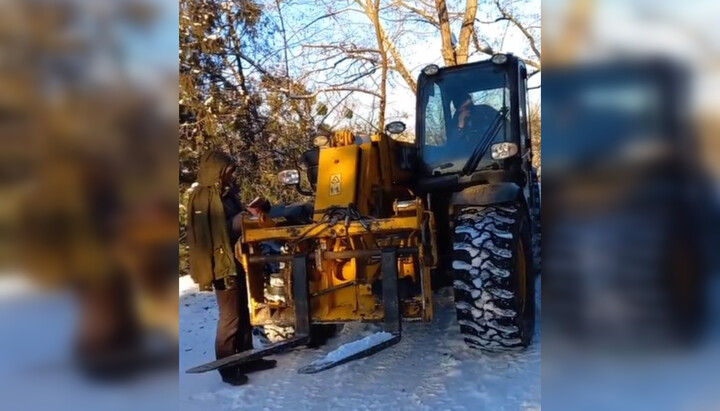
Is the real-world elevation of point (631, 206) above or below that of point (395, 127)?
below

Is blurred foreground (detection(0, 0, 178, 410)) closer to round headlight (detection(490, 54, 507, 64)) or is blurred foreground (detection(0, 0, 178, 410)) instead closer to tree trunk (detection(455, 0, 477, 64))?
round headlight (detection(490, 54, 507, 64))

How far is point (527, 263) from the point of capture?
5.00 meters

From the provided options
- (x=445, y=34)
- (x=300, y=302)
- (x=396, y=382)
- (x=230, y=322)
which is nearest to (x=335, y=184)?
(x=300, y=302)

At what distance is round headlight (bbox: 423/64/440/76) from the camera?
595 centimetres

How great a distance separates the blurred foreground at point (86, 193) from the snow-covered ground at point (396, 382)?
2.98 meters

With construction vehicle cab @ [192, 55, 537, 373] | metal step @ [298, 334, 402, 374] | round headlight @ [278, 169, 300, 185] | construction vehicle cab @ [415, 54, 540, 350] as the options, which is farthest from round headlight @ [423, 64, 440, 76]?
metal step @ [298, 334, 402, 374]

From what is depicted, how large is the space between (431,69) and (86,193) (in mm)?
5080

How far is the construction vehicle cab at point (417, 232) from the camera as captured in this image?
4344 millimetres

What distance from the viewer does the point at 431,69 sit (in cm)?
599

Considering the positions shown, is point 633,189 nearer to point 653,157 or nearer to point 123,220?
point 653,157

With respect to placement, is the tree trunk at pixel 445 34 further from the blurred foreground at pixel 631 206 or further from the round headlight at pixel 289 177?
the blurred foreground at pixel 631 206

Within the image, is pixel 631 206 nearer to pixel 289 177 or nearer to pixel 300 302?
pixel 300 302

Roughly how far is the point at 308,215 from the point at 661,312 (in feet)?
15.0

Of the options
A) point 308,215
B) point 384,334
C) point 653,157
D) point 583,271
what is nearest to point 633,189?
point 653,157
